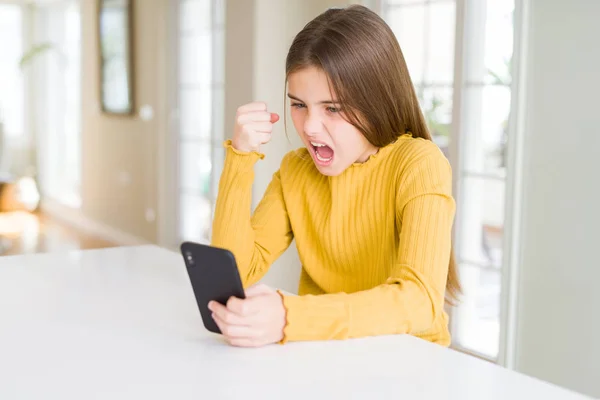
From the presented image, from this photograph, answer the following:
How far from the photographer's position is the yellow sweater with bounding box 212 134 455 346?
1227 millimetres

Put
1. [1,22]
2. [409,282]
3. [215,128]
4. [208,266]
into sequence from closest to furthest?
[208,266] < [409,282] < [215,128] < [1,22]

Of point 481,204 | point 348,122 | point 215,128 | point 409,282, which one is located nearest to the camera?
point 409,282

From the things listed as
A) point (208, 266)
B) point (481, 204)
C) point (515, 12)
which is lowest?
point (481, 204)

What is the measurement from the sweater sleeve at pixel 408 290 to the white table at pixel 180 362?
0.03 m

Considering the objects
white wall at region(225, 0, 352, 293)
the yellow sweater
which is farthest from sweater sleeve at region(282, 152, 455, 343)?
white wall at region(225, 0, 352, 293)

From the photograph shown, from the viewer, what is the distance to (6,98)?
9.20 meters

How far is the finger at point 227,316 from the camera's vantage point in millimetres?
1141

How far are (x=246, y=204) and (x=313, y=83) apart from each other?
12.3 inches

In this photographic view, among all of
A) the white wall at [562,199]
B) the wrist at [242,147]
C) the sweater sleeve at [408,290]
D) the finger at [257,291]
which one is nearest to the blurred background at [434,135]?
the white wall at [562,199]

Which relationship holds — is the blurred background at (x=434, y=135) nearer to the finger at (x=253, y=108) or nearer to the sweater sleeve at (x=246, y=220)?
the sweater sleeve at (x=246, y=220)

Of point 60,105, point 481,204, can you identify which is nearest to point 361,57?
point 481,204

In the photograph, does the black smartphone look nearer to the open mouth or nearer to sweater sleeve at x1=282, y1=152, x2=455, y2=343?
sweater sleeve at x1=282, y1=152, x2=455, y2=343

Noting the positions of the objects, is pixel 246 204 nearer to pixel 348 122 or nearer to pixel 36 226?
pixel 348 122

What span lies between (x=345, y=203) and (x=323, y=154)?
6.4 inches
